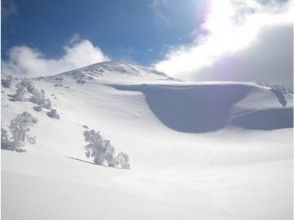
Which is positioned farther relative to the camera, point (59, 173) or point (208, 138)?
point (208, 138)

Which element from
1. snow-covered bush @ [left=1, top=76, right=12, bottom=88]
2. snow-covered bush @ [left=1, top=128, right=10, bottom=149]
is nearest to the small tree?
snow-covered bush @ [left=1, top=128, right=10, bottom=149]

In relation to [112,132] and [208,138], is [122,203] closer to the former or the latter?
[112,132]

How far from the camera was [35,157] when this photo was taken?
58.1 feet

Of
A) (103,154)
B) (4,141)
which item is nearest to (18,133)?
(4,141)

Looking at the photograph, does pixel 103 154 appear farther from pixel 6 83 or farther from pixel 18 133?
pixel 6 83

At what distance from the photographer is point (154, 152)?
38.8 meters

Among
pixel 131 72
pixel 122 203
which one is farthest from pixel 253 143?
pixel 131 72

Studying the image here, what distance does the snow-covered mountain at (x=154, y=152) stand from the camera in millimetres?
10625

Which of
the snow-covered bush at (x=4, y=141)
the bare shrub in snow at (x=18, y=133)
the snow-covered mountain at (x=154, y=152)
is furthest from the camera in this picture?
the bare shrub in snow at (x=18, y=133)

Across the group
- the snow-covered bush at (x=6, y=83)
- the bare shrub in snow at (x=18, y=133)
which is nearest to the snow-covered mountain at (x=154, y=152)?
the snow-covered bush at (x=6, y=83)

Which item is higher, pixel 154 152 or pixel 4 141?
pixel 154 152

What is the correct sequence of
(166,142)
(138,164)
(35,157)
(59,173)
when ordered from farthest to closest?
1. (166,142)
2. (138,164)
3. (35,157)
4. (59,173)

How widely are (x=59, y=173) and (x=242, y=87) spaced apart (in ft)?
231

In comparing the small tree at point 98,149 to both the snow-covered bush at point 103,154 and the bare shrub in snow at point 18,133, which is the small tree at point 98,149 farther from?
the bare shrub in snow at point 18,133
